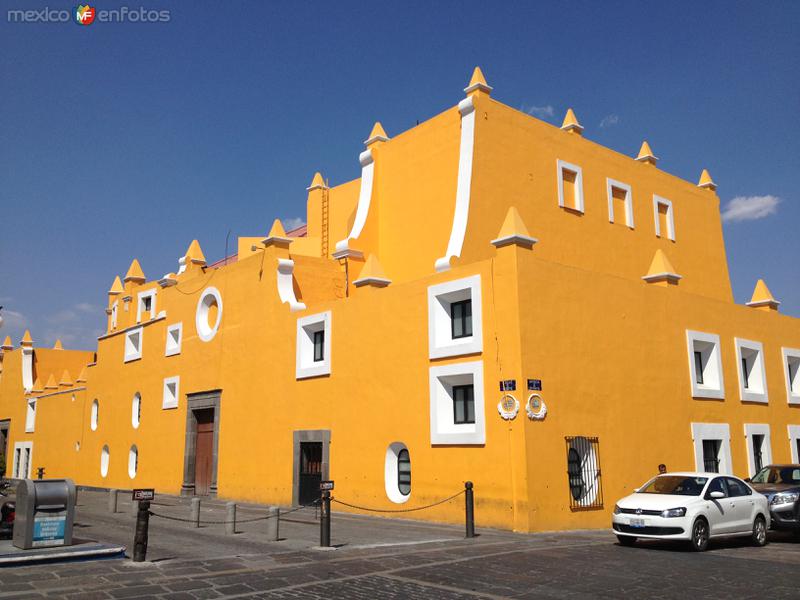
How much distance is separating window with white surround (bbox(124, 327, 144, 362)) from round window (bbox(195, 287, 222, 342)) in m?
5.33

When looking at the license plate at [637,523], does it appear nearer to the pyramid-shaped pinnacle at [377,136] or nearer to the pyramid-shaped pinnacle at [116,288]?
the pyramid-shaped pinnacle at [377,136]

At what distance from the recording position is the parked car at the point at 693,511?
36.1 ft

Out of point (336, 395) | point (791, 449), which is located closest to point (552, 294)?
point (336, 395)

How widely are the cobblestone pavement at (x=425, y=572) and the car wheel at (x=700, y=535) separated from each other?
190 mm

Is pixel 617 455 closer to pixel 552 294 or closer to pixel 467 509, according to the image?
pixel 552 294

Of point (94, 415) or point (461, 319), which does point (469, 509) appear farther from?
point (94, 415)

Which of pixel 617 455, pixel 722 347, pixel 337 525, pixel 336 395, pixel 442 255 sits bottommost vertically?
pixel 337 525

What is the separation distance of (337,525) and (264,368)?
720cm

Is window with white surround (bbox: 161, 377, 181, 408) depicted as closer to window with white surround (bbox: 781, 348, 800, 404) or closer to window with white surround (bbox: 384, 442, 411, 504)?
window with white surround (bbox: 384, 442, 411, 504)

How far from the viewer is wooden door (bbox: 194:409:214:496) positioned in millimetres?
22922

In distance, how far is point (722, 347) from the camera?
1952cm

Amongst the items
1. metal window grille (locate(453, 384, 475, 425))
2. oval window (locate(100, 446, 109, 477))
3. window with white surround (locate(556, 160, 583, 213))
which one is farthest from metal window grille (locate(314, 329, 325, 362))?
oval window (locate(100, 446, 109, 477))

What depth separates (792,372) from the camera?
2288 cm

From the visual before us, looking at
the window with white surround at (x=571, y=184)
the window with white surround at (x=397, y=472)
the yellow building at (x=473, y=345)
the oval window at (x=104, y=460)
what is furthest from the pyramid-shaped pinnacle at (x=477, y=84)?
the oval window at (x=104, y=460)
